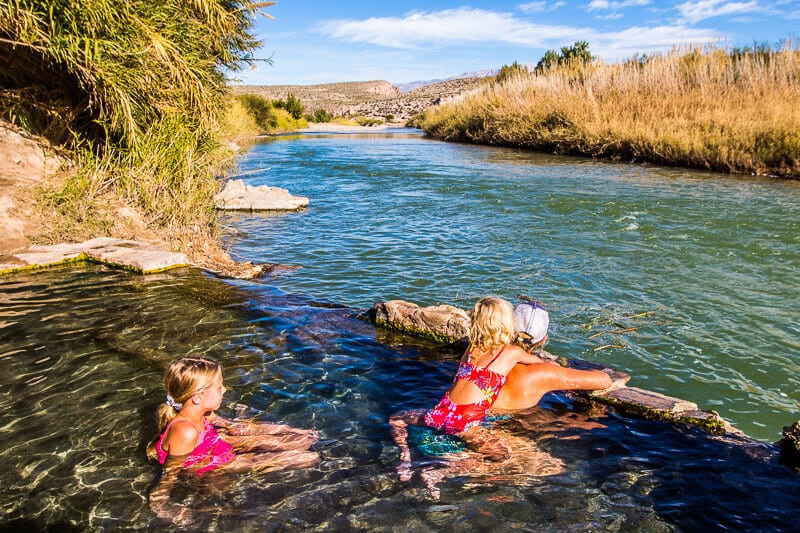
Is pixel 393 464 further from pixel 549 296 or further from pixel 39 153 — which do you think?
pixel 39 153

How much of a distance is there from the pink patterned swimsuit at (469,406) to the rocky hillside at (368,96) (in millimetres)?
69430

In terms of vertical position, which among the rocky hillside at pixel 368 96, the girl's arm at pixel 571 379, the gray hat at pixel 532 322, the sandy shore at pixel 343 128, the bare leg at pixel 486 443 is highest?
the rocky hillside at pixel 368 96

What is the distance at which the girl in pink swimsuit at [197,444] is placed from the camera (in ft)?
12.6

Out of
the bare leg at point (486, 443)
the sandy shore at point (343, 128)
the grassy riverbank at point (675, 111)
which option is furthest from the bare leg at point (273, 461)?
the sandy shore at point (343, 128)

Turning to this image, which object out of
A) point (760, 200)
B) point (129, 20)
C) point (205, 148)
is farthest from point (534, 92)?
point (129, 20)

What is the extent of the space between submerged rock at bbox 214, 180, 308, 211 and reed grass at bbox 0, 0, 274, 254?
15.8 ft

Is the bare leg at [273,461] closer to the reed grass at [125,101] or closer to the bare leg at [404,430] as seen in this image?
the bare leg at [404,430]

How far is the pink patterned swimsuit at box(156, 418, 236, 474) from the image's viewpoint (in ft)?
13.1

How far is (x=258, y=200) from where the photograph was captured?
16125mm

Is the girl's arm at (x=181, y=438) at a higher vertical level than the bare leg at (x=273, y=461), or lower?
higher

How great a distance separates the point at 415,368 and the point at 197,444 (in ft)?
8.26

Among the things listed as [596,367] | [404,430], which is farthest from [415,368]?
[596,367]

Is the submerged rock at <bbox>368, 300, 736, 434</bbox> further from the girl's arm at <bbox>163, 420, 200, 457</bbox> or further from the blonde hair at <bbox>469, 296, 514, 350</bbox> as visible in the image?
the girl's arm at <bbox>163, 420, 200, 457</bbox>

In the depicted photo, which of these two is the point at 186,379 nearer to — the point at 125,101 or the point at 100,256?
the point at 100,256
